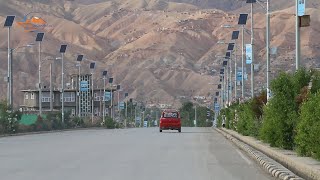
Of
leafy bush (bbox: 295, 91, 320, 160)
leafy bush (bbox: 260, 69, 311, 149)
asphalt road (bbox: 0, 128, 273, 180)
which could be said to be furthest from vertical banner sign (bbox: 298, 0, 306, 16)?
leafy bush (bbox: 295, 91, 320, 160)

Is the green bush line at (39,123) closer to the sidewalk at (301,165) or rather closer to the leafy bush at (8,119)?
the leafy bush at (8,119)

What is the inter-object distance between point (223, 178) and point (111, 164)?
5.75 metres

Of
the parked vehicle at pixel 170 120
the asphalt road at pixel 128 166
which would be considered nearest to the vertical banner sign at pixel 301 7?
the asphalt road at pixel 128 166

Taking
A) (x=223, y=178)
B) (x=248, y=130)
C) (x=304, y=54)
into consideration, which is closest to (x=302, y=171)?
(x=223, y=178)

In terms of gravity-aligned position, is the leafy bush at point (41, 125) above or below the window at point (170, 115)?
below

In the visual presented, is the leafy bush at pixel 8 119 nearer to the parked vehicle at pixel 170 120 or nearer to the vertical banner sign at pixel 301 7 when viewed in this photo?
the parked vehicle at pixel 170 120

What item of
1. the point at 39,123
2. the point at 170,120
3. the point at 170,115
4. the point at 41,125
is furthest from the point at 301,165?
the point at 41,125

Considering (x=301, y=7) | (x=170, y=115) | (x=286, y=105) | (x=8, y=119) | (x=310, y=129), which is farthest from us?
(x=170, y=115)

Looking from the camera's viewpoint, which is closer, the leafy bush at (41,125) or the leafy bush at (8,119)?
the leafy bush at (8,119)

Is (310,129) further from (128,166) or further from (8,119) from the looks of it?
(8,119)

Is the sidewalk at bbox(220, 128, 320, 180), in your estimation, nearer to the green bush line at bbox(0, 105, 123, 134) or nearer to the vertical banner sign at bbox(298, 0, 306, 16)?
the vertical banner sign at bbox(298, 0, 306, 16)

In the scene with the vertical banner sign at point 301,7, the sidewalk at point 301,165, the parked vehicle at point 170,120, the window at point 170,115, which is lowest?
the sidewalk at point 301,165

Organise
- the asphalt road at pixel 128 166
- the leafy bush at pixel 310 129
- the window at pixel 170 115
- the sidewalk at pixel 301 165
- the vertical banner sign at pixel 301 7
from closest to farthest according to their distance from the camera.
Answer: the sidewalk at pixel 301 165, the asphalt road at pixel 128 166, the leafy bush at pixel 310 129, the vertical banner sign at pixel 301 7, the window at pixel 170 115

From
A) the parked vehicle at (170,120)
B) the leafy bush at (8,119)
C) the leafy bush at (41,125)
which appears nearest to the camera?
the leafy bush at (8,119)
